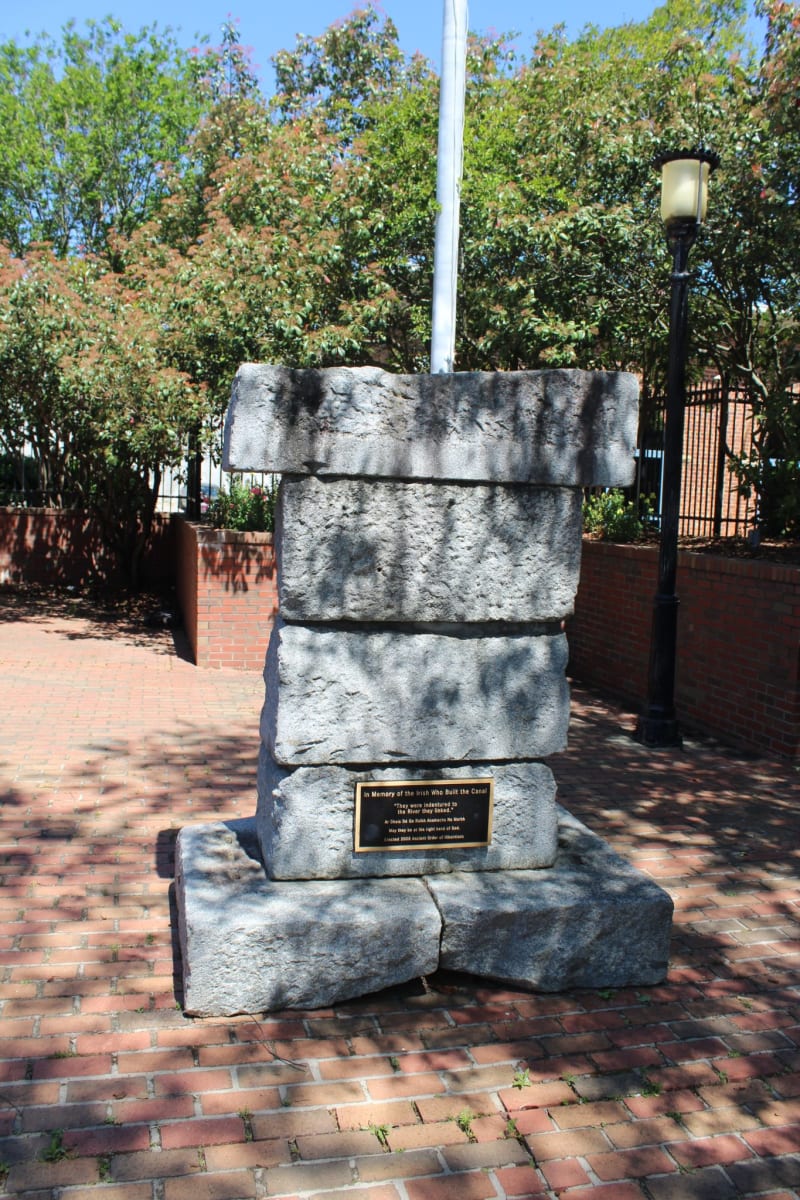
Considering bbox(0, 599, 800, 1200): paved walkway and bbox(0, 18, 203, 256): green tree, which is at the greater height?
bbox(0, 18, 203, 256): green tree

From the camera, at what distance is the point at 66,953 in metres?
3.98

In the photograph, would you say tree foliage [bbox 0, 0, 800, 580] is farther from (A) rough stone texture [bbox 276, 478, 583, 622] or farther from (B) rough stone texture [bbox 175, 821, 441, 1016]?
(B) rough stone texture [bbox 175, 821, 441, 1016]

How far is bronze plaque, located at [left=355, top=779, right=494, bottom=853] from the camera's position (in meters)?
3.90

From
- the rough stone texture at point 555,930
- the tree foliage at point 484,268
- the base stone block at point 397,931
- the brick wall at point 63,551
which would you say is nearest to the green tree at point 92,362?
the tree foliage at point 484,268

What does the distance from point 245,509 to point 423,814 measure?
25.1ft

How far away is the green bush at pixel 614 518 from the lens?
10.3m

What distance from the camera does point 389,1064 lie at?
3336mm

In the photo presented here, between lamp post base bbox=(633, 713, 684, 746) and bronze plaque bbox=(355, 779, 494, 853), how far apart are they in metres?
3.97

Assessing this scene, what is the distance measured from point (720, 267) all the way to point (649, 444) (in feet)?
8.14

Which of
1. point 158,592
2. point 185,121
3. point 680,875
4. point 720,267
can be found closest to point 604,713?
point 680,875

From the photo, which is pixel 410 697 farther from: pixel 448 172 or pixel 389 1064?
pixel 448 172

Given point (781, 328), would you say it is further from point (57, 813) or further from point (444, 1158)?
point (444, 1158)

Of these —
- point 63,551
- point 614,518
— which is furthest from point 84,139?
point 614,518

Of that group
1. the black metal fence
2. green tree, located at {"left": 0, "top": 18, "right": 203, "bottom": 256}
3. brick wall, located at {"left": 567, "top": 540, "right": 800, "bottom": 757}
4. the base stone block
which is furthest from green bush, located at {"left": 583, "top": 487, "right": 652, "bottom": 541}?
green tree, located at {"left": 0, "top": 18, "right": 203, "bottom": 256}
